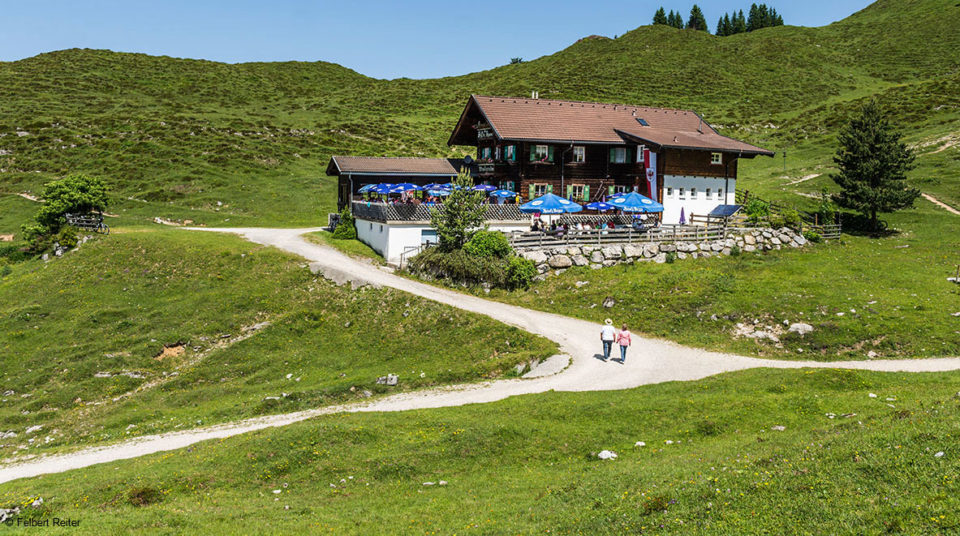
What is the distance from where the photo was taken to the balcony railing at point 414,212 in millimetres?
44334

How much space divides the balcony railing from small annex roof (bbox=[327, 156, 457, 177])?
7339 mm

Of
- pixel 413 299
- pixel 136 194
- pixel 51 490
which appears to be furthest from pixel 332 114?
pixel 51 490

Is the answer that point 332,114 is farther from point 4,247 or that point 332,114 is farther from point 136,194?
point 4,247

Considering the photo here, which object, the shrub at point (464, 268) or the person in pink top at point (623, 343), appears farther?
the shrub at point (464, 268)

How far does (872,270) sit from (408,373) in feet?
92.1

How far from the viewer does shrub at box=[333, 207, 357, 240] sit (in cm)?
5172

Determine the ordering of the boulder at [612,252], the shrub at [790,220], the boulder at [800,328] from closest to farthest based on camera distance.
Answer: the boulder at [800,328], the boulder at [612,252], the shrub at [790,220]

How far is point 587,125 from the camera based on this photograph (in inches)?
2176

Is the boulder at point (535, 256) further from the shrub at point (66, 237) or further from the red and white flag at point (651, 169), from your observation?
the shrub at point (66, 237)

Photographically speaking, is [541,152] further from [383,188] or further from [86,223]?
[86,223]

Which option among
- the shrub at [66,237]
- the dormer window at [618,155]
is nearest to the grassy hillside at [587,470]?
the dormer window at [618,155]

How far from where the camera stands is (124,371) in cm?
3203

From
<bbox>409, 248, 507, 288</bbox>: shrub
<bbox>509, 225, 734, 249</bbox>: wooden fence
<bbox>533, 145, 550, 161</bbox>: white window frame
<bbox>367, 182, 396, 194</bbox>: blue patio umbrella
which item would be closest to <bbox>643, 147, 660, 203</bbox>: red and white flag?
<bbox>533, 145, 550, 161</bbox>: white window frame

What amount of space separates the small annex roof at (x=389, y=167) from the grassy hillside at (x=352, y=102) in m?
11.2
